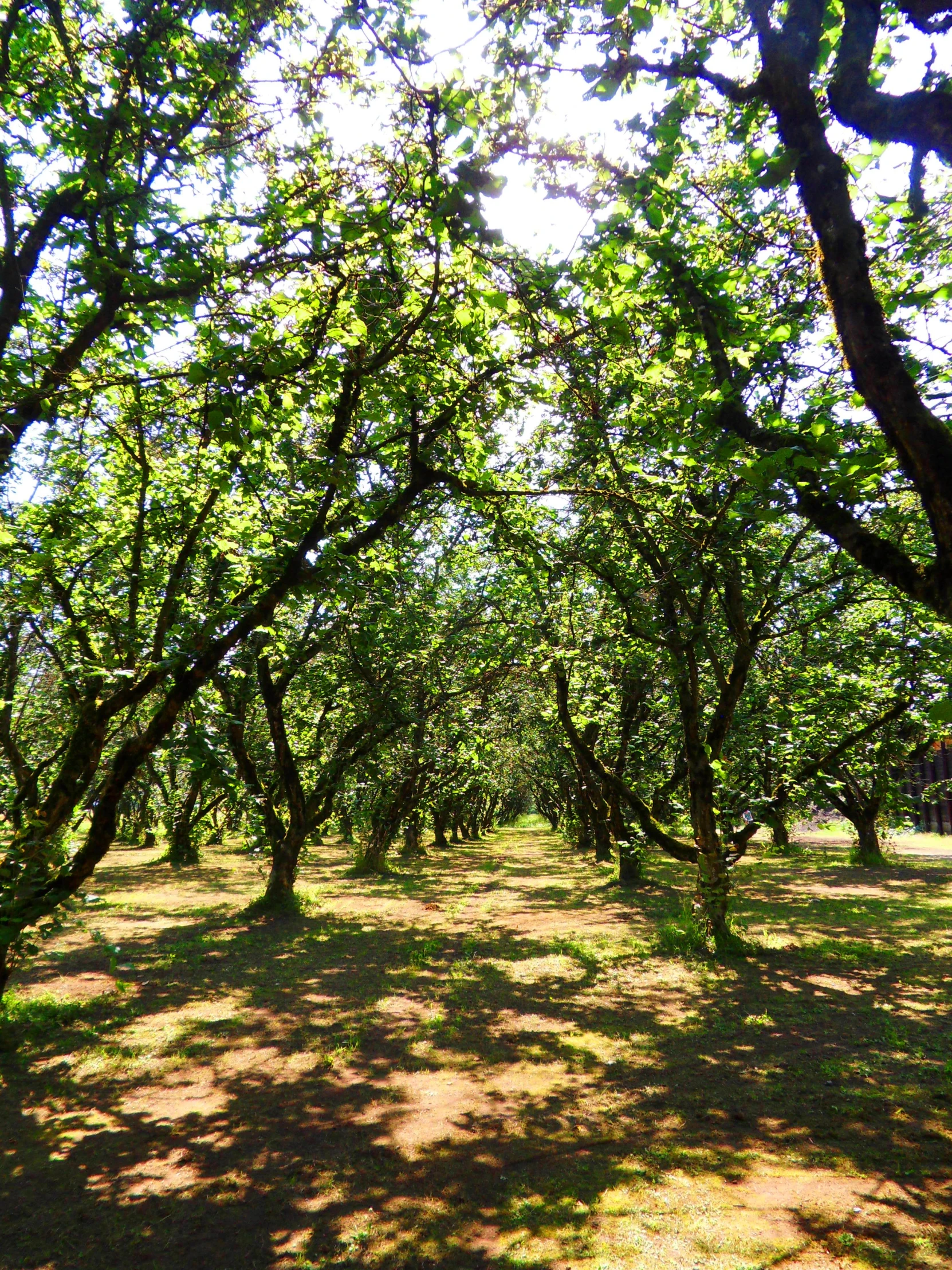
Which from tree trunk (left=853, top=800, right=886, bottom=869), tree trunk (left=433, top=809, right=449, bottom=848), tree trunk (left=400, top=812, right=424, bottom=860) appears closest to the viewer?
tree trunk (left=853, top=800, right=886, bottom=869)

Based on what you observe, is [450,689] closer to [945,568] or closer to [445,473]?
[445,473]

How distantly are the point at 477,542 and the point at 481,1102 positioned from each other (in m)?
10.1

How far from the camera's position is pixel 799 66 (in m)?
4.30

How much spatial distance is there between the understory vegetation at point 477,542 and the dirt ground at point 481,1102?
6 centimetres

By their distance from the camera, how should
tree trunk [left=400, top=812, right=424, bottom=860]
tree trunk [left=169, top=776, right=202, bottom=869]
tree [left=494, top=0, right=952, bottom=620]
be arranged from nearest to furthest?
tree [left=494, top=0, right=952, bottom=620]
tree trunk [left=169, top=776, right=202, bottom=869]
tree trunk [left=400, top=812, right=424, bottom=860]

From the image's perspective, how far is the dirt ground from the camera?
13.9ft

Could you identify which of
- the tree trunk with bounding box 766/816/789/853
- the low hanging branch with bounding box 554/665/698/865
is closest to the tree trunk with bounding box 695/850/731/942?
the low hanging branch with bounding box 554/665/698/865

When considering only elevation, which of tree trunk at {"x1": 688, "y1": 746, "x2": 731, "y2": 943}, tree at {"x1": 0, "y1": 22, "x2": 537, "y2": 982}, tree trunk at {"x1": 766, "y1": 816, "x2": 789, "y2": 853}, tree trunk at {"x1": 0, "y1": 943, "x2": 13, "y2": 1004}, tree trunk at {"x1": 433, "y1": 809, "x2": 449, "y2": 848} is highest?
tree at {"x1": 0, "y1": 22, "x2": 537, "y2": 982}

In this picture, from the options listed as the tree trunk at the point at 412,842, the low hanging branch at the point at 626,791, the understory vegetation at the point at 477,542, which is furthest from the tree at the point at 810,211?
the tree trunk at the point at 412,842

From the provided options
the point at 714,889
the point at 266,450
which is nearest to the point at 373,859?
the point at 714,889

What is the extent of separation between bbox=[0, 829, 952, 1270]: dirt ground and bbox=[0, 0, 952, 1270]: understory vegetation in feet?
0.20

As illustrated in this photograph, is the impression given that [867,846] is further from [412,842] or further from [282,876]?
[282,876]

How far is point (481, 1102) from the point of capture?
248 inches

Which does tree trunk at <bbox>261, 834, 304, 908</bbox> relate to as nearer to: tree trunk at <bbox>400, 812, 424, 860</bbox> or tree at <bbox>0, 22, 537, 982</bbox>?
tree at <bbox>0, 22, 537, 982</bbox>
